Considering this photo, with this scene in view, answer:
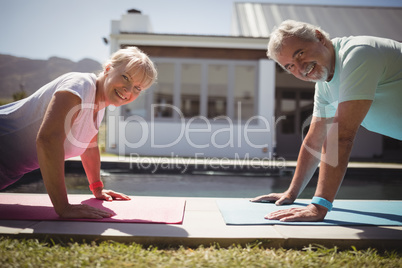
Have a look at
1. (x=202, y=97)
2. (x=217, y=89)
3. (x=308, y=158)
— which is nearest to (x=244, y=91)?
(x=217, y=89)

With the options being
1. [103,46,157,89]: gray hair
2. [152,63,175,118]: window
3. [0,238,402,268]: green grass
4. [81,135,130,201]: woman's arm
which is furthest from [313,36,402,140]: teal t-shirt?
[152,63,175,118]: window

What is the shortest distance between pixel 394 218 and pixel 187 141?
7.42m

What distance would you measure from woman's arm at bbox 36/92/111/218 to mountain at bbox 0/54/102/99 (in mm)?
8666

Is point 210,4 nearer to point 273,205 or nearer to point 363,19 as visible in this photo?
point 363,19

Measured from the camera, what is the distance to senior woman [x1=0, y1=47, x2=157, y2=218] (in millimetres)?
1483

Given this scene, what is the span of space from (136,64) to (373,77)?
1400 mm

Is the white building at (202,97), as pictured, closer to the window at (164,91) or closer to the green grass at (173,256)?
the window at (164,91)

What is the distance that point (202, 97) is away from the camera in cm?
950

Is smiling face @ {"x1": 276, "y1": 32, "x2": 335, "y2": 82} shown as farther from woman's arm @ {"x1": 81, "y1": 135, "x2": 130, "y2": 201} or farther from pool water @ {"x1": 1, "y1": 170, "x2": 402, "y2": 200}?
pool water @ {"x1": 1, "y1": 170, "x2": 402, "y2": 200}

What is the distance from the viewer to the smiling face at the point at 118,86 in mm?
1734

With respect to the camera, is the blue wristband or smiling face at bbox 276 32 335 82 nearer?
the blue wristband

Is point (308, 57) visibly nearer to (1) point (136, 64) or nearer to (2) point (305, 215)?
(2) point (305, 215)

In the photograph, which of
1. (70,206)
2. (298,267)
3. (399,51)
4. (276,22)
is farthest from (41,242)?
(276,22)

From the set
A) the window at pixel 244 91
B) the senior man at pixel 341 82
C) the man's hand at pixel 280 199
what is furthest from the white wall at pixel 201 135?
the senior man at pixel 341 82
